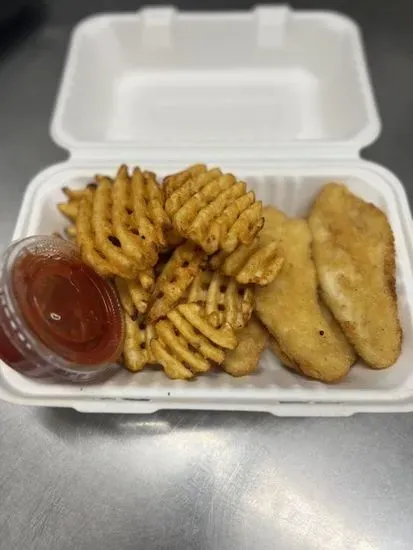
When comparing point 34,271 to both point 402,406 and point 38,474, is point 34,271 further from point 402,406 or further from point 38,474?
point 402,406

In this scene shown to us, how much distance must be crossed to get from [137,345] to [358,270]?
21.9 inches

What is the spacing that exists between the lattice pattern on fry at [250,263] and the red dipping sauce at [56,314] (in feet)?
0.89

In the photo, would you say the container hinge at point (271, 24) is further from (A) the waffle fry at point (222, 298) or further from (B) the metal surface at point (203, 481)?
(B) the metal surface at point (203, 481)

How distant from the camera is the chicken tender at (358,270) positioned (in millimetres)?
1275

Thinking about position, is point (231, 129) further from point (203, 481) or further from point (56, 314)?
point (203, 481)

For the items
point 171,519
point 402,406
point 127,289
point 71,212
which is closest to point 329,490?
point 402,406

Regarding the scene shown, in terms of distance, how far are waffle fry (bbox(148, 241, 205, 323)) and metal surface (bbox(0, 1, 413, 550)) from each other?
0.28 metres

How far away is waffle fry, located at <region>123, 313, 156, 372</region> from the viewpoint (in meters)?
1.27

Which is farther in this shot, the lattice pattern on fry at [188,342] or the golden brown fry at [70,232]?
the golden brown fry at [70,232]

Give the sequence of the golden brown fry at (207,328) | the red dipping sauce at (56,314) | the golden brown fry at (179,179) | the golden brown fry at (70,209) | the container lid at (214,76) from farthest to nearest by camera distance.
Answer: the container lid at (214,76)
the golden brown fry at (70,209)
the golden brown fry at (179,179)
the golden brown fry at (207,328)
the red dipping sauce at (56,314)

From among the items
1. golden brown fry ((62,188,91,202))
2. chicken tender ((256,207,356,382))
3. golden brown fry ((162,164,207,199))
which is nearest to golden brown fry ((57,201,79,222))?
golden brown fry ((62,188,91,202))

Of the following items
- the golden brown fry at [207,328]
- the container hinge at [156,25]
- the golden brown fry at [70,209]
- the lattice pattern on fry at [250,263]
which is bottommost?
the golden brown fry at [207,328]

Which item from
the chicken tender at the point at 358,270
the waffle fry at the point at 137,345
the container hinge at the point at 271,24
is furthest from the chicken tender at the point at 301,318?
the container hinge at the point at 271,24

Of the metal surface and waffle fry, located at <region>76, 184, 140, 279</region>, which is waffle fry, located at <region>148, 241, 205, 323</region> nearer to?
waffle fry, located at <region>76, 184, 140, 279</region>
